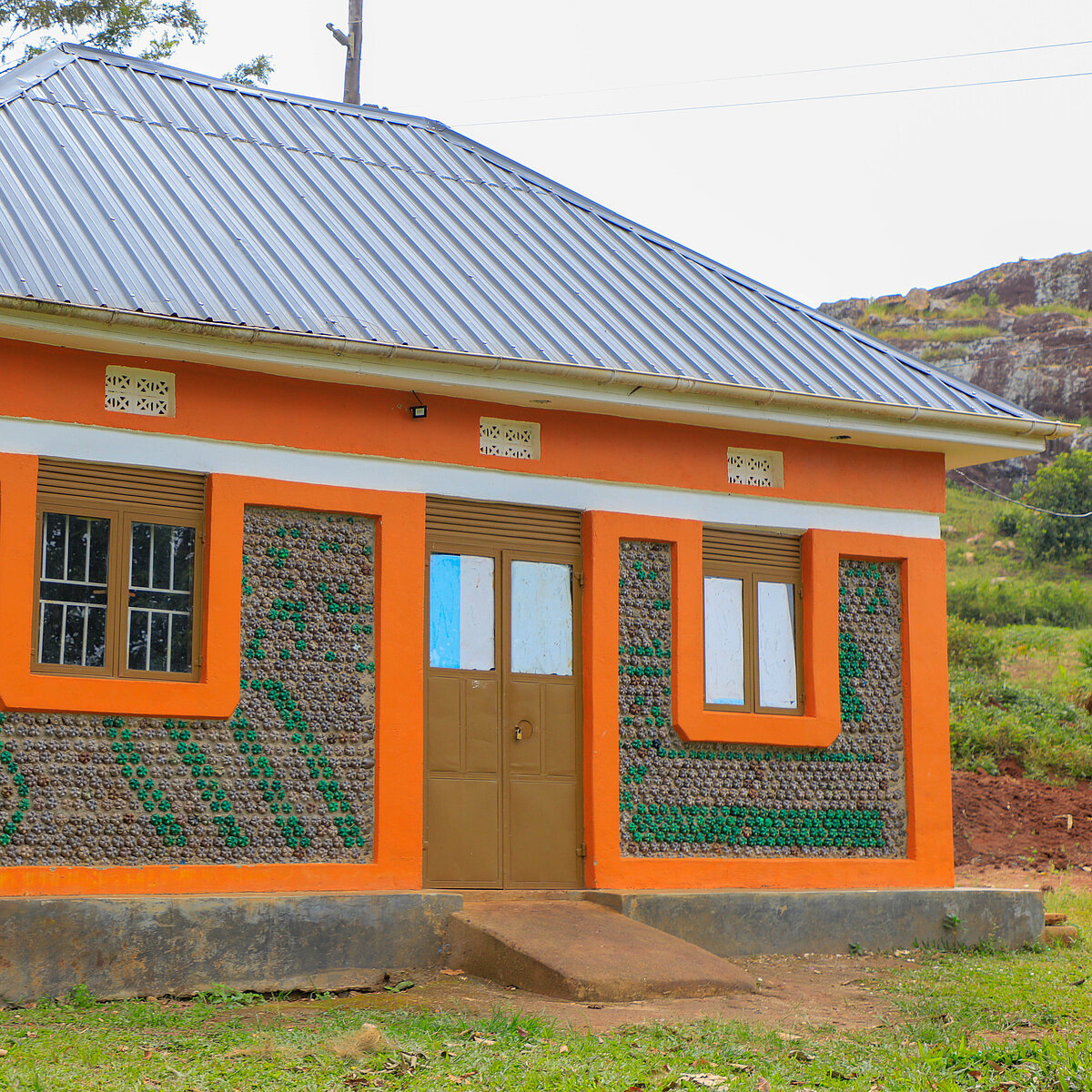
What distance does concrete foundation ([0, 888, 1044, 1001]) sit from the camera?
7211 mm

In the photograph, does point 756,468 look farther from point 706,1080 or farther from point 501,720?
point 706,1080

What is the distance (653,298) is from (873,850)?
14.9 feet

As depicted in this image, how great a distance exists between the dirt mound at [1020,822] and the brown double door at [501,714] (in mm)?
7715

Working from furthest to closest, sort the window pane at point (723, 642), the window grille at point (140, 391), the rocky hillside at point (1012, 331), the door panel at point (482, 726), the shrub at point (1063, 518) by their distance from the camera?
the rocky hillside at point (1012, 331)
the shrub at point (1063, 518)
the window pane at point (723, 642)
the door panel at point (482, 726)
the window grille at point (140, 391)

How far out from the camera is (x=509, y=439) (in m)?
9.62

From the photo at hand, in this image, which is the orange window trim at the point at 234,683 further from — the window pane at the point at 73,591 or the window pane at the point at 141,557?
the window pane at the point at 141,557

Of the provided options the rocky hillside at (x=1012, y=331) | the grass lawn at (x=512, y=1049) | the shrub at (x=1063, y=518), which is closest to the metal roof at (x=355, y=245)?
the grass lawn at (x=512, y=1049)

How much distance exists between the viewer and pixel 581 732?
960 cm

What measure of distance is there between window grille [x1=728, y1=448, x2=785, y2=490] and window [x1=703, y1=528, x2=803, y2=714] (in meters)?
0.39

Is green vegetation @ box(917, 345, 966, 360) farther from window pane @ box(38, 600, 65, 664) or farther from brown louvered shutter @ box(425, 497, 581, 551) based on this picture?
window pane @ box(38, 600, 65, 664)

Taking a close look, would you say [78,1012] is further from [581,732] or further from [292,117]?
[292,117]

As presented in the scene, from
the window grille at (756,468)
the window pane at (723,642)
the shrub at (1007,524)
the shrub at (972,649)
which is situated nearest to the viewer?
the window pane at (723,642)

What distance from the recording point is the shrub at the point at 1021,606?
3111 cm

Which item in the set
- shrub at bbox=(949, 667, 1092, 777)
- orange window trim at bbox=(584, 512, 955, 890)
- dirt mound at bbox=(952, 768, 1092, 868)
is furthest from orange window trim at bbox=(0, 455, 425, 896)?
shrub at bbox=(949, 667, 1092, 777)
